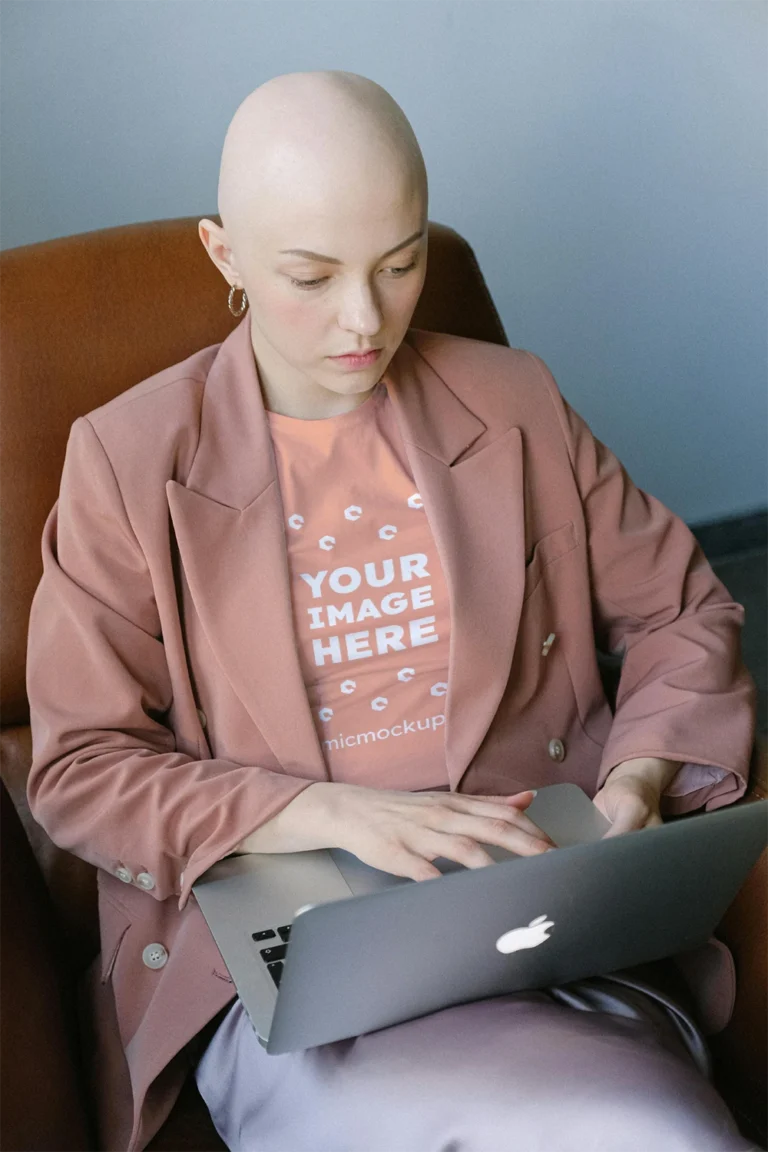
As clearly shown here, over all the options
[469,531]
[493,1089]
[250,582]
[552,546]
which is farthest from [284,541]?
[493,1089]

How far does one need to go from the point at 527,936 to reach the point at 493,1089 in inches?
4.8

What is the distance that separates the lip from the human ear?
0.14 metres

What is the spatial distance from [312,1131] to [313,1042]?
0.30 ft

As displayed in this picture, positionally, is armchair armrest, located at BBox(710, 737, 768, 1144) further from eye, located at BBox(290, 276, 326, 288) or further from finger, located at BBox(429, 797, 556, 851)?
eye, located at BBox(290, 276, 326, 288)

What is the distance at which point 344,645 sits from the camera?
4.29ft

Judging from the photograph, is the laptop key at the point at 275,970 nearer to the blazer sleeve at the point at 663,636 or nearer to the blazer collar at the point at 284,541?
the blazer collar at the point at 284,541

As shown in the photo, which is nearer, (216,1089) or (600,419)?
(216,1089)

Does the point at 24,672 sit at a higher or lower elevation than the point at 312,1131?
higher

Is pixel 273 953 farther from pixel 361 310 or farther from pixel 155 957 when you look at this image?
pixel 361 310

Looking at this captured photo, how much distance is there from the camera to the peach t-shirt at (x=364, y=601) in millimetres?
1306

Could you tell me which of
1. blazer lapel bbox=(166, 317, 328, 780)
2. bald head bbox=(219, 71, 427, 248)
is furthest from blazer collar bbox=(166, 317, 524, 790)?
bald head bbox=(219, 71, 427, 248)

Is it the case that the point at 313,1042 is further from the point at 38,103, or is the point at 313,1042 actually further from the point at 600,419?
the point at 600,419

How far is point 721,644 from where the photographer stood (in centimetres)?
140

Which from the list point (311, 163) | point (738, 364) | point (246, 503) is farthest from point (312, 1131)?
point (738, 364)
